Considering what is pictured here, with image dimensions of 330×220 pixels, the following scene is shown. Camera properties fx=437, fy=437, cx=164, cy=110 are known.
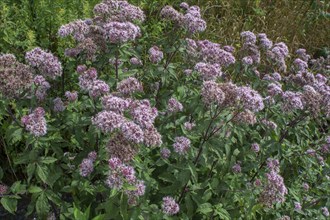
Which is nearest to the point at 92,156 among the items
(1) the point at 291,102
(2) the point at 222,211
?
(2) the point at 222,211

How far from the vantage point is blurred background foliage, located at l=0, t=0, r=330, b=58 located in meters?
4.76

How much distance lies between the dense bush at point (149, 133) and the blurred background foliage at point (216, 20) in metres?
0.95

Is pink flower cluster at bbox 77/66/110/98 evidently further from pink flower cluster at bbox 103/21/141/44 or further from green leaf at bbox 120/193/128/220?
green leaf at bbox 120/193/128/220

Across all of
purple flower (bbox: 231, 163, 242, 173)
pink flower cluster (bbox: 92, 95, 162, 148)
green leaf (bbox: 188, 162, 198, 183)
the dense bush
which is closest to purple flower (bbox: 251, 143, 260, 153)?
the dense bush

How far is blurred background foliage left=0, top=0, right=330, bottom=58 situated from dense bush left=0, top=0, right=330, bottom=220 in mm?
954

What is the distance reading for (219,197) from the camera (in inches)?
147

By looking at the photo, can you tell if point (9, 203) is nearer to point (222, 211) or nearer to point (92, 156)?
point (92, 156)

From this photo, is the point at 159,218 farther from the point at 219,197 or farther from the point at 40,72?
the point at 40,72

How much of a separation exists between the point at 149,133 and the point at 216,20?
5373 mm

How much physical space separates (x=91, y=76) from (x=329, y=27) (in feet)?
23.2

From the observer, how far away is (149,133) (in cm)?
283

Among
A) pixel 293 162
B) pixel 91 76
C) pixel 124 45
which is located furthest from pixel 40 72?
pixel 293 162

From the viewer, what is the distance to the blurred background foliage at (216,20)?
187 inches

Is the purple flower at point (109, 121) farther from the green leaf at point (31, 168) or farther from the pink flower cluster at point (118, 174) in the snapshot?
the green leaf at point (31, 168)
